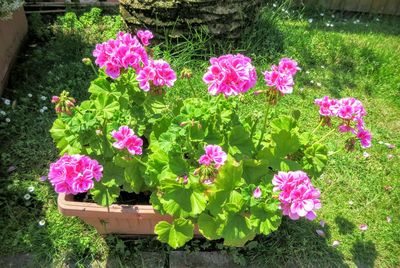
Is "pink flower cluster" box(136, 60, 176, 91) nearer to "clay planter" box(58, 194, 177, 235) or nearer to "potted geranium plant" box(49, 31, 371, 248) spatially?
"potted geranium plant" box(49, 31, 371, 248)

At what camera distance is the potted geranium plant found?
5.81 ft

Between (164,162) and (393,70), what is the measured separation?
3272 millimetres

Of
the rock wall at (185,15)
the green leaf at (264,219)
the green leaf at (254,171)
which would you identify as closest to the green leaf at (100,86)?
the green leaf at (254,171)

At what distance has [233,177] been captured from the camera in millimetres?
1915

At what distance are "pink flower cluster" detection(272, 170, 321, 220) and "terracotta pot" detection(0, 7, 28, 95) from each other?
283 centimetres

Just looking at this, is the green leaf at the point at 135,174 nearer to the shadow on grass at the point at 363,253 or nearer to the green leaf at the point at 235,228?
the green leaf at the point at 235,228

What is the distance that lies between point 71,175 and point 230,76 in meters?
0.84

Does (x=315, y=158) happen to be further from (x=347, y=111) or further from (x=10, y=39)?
(x=10, y=39)

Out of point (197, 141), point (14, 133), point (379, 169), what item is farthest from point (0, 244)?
point (379, 169)

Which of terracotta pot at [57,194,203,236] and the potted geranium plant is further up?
the potted geranium plant

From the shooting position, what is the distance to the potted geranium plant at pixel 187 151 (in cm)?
177

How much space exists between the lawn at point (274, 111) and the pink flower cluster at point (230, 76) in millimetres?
883

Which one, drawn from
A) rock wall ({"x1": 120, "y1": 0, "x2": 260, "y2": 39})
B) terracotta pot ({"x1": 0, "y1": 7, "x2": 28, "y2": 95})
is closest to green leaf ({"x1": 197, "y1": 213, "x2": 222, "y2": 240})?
rock wall ({"x1": 120, "y1": 0, "x2": 260, "y2": 39})

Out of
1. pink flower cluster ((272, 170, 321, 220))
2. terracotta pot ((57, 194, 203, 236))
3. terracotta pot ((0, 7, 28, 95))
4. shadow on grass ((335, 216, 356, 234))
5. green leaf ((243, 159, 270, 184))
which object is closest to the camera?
pink flower cluster ((272, 170, 321, 220))
